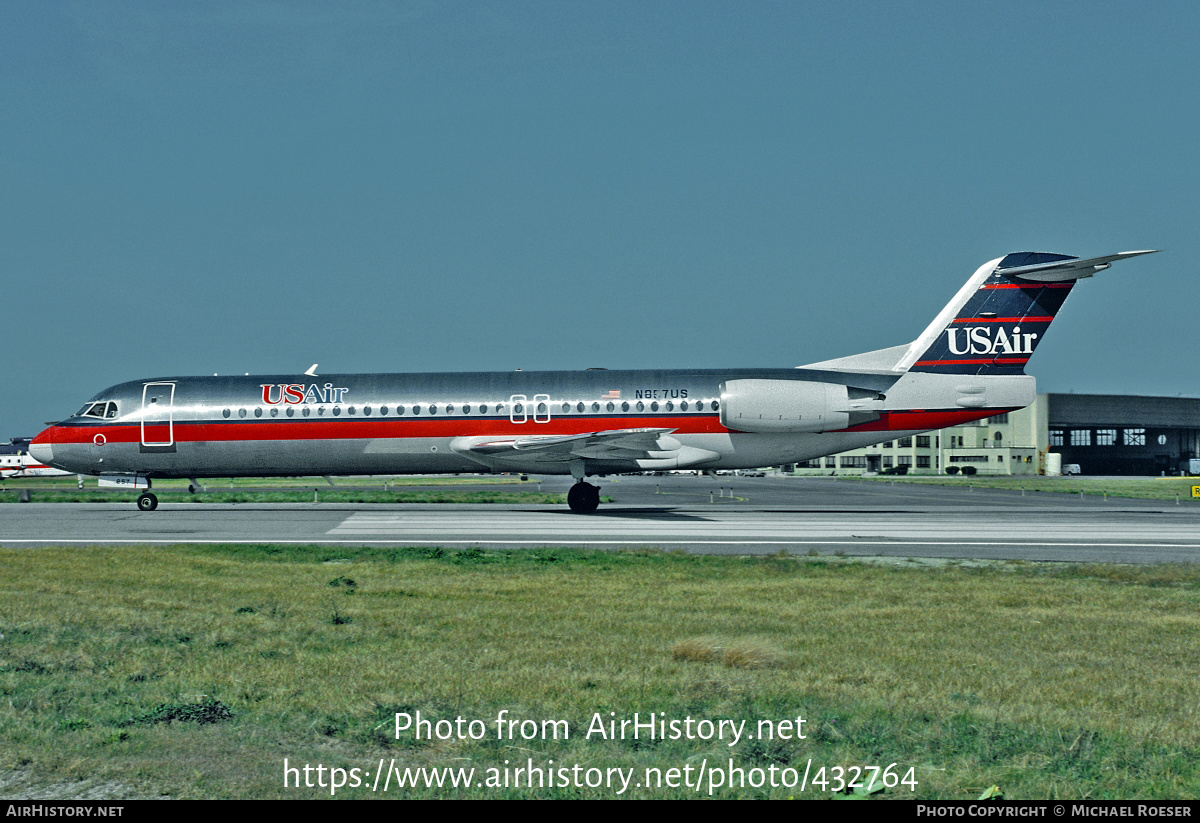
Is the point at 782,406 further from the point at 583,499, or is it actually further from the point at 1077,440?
the point at 1077,440

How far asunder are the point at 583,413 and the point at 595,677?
72.4ft

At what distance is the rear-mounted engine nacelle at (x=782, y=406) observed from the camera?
29.1 metres

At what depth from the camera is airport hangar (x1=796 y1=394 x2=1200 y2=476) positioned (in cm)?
10000

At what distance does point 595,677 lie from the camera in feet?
25.5

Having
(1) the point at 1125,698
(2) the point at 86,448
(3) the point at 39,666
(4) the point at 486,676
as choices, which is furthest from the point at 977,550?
(2) the point at 86,448

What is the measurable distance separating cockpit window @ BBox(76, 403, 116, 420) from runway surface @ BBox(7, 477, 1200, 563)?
10.6 feet

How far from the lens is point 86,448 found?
3067 cm

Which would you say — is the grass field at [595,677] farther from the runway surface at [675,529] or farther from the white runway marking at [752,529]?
the white runway marking at [752,529]

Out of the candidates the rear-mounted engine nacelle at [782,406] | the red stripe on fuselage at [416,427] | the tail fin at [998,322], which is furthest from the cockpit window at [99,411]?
the tail fin at [998,322]

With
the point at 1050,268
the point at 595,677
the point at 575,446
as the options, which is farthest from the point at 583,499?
the point at 595,677

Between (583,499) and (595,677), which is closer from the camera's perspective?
(595,677)

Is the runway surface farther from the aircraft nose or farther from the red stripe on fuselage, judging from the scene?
the red stripe on fuselage

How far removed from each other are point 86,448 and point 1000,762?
3146cm

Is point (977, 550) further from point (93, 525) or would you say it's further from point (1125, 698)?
point (93, 525)
